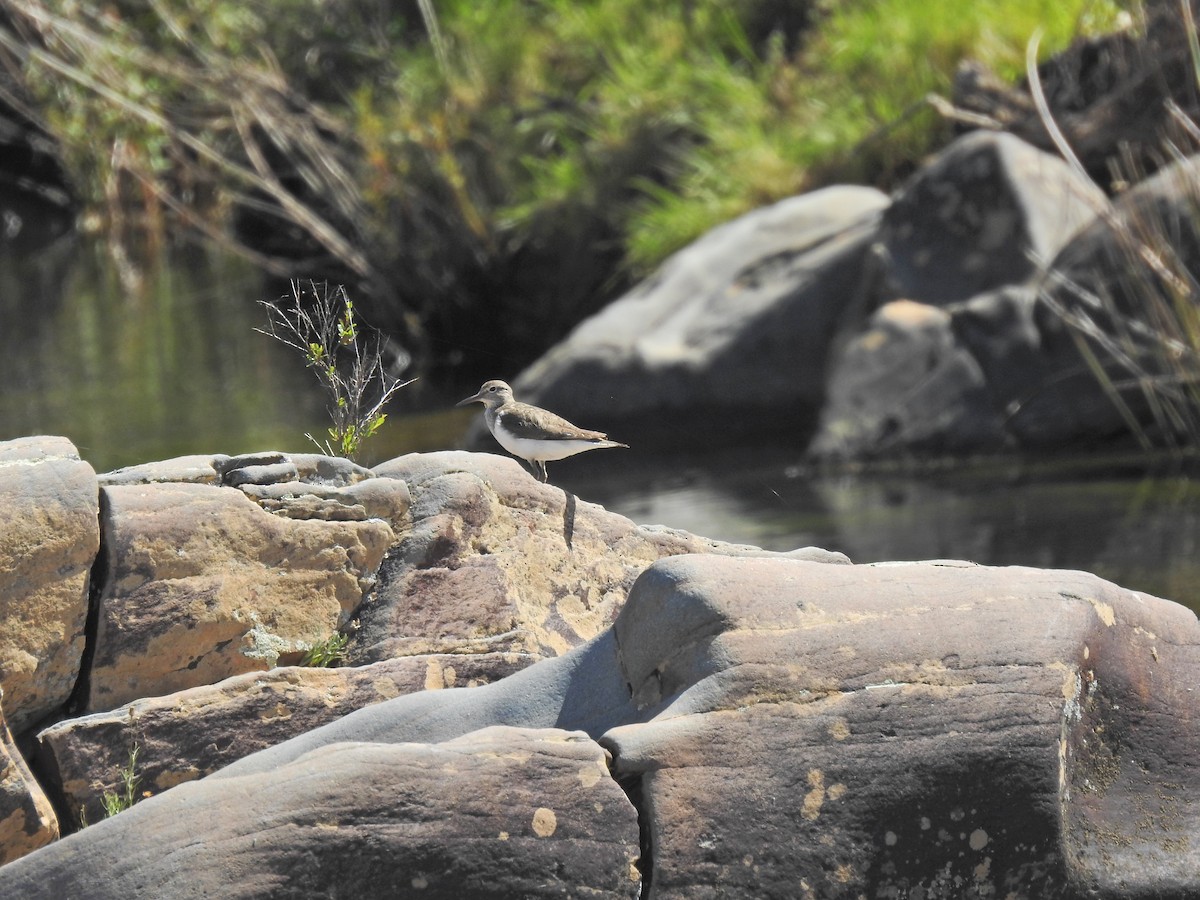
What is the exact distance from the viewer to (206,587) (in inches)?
202

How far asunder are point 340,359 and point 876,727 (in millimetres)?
2892

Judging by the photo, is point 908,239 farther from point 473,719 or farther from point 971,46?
point 473,719

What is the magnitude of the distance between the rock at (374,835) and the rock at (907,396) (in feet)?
27.0

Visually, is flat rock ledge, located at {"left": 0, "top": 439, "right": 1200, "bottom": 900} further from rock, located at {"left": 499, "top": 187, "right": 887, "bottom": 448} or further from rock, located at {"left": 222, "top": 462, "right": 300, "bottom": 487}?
rock, located at {"left": 499, "top": 187, "right": 887, "bottom": 448}

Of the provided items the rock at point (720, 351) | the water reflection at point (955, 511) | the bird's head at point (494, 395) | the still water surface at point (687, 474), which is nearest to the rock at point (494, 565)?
the bird's head at point (494, 395)

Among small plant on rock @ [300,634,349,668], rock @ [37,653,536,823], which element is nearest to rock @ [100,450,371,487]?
small plant on rock @ [300,634,349,668]

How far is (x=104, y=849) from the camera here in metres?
4.32

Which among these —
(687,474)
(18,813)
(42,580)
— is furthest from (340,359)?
(687,474)

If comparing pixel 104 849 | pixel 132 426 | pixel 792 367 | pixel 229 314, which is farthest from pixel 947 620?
pixel 229 314

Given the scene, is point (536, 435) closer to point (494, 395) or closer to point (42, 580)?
point (494, 395)

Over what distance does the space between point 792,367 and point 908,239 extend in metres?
1.41

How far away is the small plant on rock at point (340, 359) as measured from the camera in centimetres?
604

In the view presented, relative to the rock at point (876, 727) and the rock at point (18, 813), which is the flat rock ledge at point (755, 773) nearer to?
the rock at point (876, 727)

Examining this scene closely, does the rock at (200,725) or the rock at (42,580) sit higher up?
the rock at (42,580)
